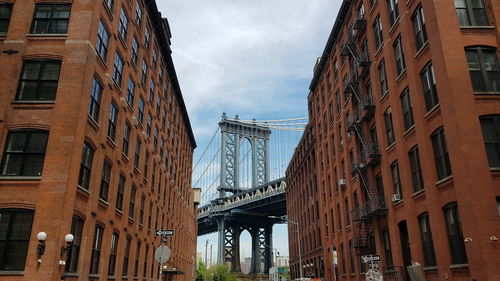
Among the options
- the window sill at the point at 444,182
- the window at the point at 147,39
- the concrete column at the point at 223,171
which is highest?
the concrete column at the point at 223,171

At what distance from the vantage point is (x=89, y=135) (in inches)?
840

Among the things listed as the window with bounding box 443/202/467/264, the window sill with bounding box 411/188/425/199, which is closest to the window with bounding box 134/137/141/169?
the window sill with bounding box 411/188/425/199

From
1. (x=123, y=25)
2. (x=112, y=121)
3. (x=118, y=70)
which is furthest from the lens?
(x=123, y=25)

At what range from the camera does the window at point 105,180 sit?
24.1 meters

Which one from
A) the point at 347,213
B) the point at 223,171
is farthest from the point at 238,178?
the point at 347,213

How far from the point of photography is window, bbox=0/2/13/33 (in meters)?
21.6

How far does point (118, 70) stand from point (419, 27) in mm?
19178

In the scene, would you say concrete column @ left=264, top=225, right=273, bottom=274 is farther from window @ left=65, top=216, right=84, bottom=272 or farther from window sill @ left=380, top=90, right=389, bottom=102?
window @ left=65, top=216, right=84, bottom=272

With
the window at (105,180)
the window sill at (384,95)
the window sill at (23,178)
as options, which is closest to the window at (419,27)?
the window sill at (384,95)

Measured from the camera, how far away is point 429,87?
22500 mm

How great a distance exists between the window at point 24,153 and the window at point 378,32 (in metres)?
23.4

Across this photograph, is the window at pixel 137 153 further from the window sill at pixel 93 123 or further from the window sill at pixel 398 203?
the window sill at pixel 398 203

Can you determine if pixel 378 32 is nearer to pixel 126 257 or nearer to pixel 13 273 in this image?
pixel 126 257

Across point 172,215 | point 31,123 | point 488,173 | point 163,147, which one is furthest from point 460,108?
point 172,215
